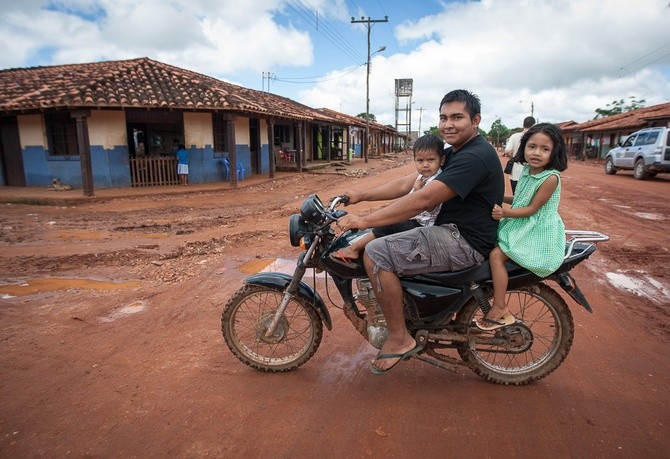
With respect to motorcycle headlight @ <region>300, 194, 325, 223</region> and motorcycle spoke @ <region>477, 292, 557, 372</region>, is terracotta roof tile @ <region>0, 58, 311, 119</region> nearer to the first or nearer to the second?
motorcycle headlight @ <region>300, 194, 325, 223</region>

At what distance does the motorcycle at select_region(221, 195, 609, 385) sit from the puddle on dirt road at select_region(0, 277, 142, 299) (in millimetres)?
2720

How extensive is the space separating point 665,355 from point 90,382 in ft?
14.5

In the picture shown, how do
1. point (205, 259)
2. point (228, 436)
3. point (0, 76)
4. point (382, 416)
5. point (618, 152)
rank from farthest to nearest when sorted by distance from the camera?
point (0, 76), point (618, 152), point (205, 259), point (382, 416), point (228, 436)

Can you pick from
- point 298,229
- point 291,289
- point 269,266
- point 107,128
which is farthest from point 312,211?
point 107,128

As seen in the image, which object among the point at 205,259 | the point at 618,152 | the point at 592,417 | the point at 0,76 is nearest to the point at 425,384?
the point at 592,417

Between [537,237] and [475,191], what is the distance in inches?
20.9

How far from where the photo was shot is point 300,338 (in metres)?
3.31

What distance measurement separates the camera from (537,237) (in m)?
2.62

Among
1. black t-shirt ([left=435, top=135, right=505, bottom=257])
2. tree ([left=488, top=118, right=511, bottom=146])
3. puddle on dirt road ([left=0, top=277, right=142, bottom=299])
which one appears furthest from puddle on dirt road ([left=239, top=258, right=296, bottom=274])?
tree ([left=488, top=118, right=511, bottom=146])

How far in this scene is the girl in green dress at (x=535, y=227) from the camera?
2568mm

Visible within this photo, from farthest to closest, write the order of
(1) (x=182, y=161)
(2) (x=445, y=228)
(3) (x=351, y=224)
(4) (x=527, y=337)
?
(1) (x=182, y=161)
(4) (x=527, y=337)
(2) (x=445, y=228)
(3) (x=351, y=224)

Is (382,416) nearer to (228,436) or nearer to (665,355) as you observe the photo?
(228,436)

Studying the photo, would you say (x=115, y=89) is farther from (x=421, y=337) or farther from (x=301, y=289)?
(x=421, y=337)

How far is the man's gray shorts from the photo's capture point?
2.55 metres
